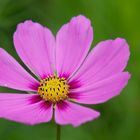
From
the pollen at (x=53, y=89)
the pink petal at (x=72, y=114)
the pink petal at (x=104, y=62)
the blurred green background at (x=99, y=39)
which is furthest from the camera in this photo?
the blurred green background at (x=99, y=39)

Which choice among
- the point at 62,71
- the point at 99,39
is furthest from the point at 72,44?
the point at 99,39

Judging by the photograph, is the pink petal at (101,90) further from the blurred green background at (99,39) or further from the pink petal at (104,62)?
the blurred green background at (99,39)

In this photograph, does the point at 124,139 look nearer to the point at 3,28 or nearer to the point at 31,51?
the point at 31,51

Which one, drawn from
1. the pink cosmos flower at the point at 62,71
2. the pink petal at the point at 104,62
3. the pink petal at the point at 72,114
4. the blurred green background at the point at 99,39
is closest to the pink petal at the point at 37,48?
the pink cosmos flower at the point at 62,71

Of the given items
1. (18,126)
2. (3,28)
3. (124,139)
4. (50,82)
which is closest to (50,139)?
(18,126)

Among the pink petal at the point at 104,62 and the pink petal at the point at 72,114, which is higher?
the pink petal at the point at 104,62

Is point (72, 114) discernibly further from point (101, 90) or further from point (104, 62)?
point (104, 62)

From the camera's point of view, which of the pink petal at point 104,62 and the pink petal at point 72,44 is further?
the pink petal at point 72,44

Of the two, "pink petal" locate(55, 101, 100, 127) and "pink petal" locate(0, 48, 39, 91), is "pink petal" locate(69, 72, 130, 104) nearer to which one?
"pink petal" locate(55, 101, 100, 127)
